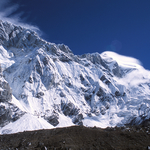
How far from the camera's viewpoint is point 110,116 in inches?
6417

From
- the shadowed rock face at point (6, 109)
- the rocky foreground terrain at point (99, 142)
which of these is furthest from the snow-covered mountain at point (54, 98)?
the rocky foreground terrain at point (99, 142)

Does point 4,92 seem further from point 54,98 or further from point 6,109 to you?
point 54,98

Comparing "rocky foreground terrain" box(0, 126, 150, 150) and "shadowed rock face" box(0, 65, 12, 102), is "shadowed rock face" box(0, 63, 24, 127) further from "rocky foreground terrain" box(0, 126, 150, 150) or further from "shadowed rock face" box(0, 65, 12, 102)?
"rocky foreground terrain" box(0, 126, 150, 150)

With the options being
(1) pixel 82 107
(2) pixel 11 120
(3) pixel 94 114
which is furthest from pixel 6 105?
(3) pixel 94 114

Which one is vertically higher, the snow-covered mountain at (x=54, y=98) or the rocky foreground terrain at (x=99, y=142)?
the snow-covered mountain at (x=54, y=98)

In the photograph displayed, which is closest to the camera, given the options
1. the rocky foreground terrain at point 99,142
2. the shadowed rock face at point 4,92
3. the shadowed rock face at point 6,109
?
the rocky foreground terrain at point 99,142

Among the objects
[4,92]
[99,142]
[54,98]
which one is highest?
[54,98]

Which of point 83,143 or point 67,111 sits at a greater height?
point 67,111

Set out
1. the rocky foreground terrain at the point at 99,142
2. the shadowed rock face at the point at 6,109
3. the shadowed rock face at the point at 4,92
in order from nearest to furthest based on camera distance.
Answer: the rocky foreground terrain at the point at 99,142, the shadowed rock face at the point at 6,109, the shadowed rock face at the point at 4,92

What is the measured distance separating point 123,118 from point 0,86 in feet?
394

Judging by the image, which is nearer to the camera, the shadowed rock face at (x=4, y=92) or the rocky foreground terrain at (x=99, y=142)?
the rocky foreground terrain at (x=99, y=142)

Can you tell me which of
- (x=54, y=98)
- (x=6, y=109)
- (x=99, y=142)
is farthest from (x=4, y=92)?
(x=99, y=142)

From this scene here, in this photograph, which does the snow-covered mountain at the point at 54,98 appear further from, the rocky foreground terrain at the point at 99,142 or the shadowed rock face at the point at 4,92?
the rocky foreground terrain at the point at 99,142

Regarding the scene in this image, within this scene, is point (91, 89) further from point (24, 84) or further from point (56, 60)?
point (24, 84)
